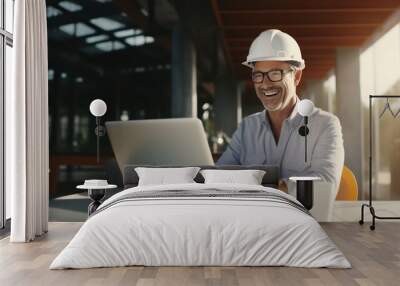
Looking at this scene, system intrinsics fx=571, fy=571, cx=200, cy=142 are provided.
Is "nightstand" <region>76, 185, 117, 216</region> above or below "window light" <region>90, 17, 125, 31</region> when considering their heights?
below

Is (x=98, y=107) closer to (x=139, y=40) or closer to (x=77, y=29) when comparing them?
(x=139, y=40)

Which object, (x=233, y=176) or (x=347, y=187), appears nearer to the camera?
(x=233, y=176)

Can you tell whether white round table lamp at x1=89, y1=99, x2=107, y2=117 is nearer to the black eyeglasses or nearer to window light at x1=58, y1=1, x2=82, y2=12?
the black eyeglasses

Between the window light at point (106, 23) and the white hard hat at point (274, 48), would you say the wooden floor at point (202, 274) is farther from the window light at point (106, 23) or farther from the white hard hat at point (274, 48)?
the window light at point (106, 23)

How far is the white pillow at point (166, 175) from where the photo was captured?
5590 millimetres

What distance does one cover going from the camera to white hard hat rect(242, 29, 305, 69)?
627 cm

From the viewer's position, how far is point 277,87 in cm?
625

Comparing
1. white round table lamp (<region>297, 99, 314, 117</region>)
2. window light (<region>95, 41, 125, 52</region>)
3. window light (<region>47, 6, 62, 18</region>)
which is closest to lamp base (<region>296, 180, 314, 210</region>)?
white round table lamp (<region>297, 99, 314, 117</region>)

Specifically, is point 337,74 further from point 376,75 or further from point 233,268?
point 233,268

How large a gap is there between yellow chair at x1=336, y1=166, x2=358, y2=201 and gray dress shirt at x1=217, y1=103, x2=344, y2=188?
97 millimetres

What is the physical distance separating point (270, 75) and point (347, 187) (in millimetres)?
1498

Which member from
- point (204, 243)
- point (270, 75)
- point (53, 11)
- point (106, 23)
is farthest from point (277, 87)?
point (53, 11)

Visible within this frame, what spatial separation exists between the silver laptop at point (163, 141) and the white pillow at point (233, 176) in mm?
130

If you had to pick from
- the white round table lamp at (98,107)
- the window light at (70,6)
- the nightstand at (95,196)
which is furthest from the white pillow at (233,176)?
the window light at (70,6)
